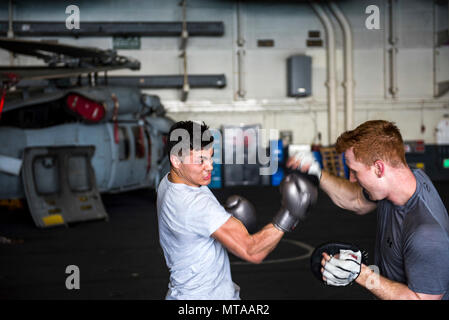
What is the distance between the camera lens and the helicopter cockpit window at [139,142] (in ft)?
32.9

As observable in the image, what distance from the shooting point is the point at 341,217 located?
859 cm

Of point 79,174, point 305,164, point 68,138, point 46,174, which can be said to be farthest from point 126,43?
point 305,164

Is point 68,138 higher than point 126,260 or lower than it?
higher

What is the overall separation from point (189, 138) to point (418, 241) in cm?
106

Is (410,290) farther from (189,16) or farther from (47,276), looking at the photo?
(189,16)

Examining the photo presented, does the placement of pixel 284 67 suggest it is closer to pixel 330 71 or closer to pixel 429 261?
pixel 330 71

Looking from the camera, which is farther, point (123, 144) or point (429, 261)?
point (123, 144)

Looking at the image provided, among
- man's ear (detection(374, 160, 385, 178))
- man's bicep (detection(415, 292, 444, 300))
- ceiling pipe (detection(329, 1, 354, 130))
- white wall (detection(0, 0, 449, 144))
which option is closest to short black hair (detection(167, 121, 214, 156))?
man's ear (detection(374, 160, 385, 178))

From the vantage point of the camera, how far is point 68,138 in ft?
28.5

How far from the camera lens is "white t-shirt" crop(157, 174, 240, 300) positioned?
7.20ft

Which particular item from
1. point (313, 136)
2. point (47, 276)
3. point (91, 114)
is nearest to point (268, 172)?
point (313, 136)

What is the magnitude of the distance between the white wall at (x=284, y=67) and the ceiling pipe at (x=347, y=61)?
343 mm

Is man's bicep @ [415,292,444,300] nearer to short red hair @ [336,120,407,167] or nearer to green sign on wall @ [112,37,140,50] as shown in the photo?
short red hair @ [336,120,407,167]

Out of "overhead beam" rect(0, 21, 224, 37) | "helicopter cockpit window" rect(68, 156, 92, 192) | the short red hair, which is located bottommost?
"helicopter cockpit window" rect(68, 156, 92, 192)
